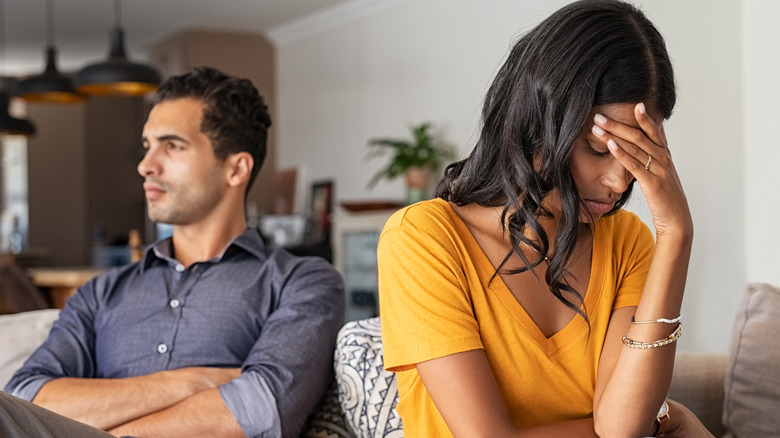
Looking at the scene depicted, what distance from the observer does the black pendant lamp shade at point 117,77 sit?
3.99 m

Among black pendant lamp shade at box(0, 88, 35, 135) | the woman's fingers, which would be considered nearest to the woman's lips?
the woman's fingers

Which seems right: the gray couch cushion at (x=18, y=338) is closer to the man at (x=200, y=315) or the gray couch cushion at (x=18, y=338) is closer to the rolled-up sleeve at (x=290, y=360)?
the man at (x=200, y=315)

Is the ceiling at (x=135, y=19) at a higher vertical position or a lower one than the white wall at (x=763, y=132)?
higher

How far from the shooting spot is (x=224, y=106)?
203 cm

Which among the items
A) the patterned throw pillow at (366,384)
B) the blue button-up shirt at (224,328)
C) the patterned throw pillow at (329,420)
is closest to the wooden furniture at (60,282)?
the blue button-up shirt at (224,328)

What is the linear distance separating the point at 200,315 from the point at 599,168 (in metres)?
1.00

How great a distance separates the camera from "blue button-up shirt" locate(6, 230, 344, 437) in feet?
5.41

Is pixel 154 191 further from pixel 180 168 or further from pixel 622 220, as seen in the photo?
pixel 622 220

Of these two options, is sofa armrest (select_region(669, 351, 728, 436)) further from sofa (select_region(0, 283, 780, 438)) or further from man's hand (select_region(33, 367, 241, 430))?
man's hand (select_region(33, 367, 241, 430))

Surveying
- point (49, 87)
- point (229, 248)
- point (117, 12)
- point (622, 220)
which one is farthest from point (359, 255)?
point (622, 220)

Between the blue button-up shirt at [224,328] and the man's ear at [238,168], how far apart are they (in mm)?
159

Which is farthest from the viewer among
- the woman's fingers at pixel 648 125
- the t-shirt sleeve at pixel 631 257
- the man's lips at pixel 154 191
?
the man's lips at pixel 154 191

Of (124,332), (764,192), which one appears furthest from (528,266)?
(764,192)

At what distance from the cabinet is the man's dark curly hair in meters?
2.95
